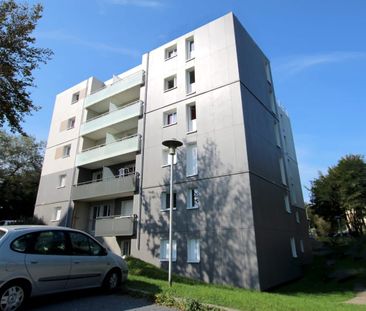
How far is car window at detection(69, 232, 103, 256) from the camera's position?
7836mm

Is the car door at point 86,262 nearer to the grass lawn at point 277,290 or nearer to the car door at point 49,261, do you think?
the car door at point 49,261

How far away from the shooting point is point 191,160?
1920 centimetres

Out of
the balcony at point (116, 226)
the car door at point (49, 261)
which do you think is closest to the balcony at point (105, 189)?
the balcony at point (116, 226)

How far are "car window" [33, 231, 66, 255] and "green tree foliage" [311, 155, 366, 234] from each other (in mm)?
37463

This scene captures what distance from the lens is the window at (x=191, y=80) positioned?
812 inches

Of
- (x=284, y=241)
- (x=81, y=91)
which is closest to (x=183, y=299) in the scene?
(x=284, y=241)

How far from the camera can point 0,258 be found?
6145 millimetres

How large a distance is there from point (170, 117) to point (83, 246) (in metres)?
14.5

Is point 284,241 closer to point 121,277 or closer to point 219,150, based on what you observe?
point 219,150

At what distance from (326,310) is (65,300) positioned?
6.64 metres

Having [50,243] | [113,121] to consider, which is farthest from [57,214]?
[50,243]

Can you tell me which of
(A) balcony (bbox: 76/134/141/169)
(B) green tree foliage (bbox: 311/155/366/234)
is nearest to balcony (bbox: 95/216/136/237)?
(A) balcony (bbox: 76/134/141/169)

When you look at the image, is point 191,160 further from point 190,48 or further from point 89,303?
point 89,303

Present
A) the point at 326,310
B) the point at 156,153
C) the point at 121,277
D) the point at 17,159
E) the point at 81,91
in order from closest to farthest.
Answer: the point at 326,310 → the point at 121,277 → the point at 156,153 → the point at 81,91 → the point at 17,159
